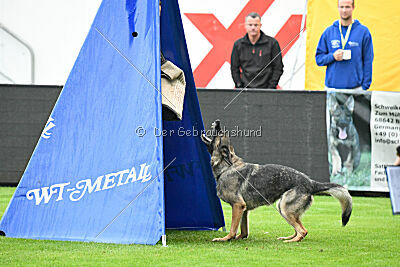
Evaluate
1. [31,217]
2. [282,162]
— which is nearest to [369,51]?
[282,162]

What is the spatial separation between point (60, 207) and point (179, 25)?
239 cm

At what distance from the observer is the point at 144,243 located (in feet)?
22.0

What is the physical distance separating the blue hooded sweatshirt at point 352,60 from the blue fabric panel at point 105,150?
5651 mm

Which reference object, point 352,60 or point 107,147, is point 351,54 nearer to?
point 352,60

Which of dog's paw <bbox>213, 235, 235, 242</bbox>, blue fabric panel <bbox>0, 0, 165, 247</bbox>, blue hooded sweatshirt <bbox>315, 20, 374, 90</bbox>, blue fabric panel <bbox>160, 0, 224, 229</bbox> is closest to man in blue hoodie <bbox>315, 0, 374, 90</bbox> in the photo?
blue hooded sweatshirt <bbox>315, 20, 374, 90</bbox>

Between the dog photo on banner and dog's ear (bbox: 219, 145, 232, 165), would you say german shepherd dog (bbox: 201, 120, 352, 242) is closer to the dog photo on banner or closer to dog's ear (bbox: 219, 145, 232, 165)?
dog's ear (bbox: 219, 145, 232, 165)

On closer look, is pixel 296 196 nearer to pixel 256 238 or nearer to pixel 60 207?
pixel 256 238

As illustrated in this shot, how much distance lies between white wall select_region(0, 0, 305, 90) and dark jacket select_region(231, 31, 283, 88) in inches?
60.8

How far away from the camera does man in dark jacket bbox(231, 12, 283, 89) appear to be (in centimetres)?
1228

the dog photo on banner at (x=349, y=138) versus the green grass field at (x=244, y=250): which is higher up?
the dog photo on banner at (x=349, y=138)

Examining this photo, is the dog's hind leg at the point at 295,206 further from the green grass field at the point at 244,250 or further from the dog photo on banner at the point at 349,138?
the dog photo on banner at the point at 349,138

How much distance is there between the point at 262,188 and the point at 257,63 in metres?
5.10

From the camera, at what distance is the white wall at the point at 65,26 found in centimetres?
1403

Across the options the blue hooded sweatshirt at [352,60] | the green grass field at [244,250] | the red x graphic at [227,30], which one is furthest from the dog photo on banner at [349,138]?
the green grass field at [244,250]
